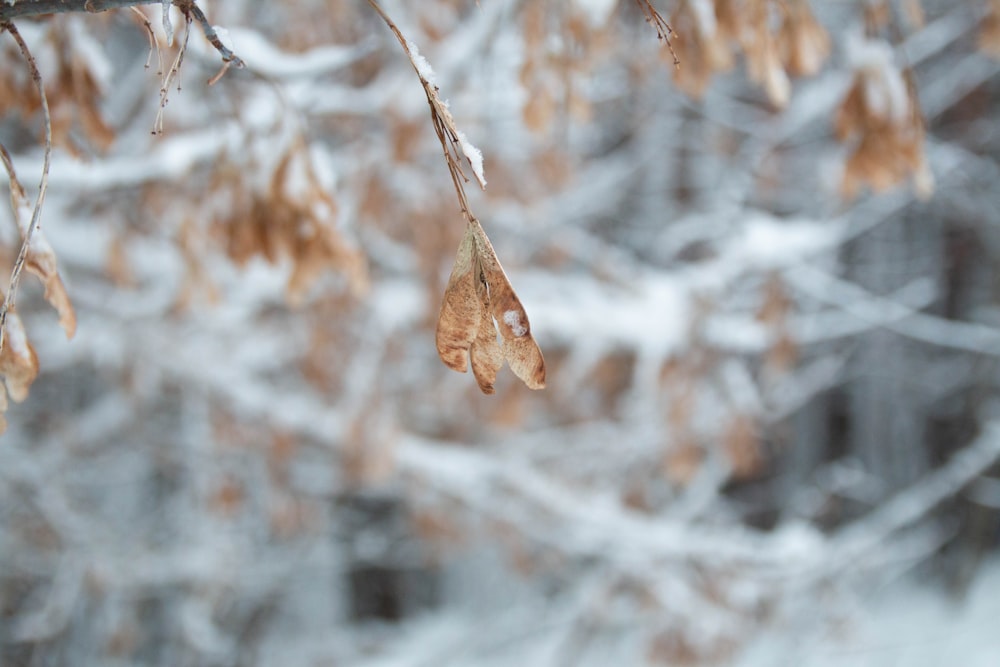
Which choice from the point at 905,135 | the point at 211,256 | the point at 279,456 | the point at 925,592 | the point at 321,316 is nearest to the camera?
the point at 905,135

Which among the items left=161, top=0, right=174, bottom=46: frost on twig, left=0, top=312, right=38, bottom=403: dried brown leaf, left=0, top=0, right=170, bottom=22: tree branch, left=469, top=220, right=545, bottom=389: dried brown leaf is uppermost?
left=161, top=0, right=174, bottom=46: frost on twig

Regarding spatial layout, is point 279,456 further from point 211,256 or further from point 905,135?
point 905,135

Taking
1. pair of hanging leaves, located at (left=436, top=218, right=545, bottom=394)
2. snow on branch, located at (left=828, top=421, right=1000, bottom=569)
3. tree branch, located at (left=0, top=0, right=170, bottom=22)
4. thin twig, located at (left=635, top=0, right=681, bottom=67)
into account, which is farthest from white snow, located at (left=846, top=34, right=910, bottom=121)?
snow on branch, located at (left=828, top=421, right=1000, bottom=569)

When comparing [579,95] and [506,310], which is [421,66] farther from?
[579,95]

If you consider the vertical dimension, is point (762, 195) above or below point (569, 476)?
above

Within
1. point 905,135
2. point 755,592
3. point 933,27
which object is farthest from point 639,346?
point 933,27

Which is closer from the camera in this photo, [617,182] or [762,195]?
[762,195]

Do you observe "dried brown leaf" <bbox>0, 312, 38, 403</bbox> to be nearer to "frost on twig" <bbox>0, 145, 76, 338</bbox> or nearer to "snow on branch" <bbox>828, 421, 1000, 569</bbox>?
"frost on twig" <bbox>0, 145, 76, 338</bbox>

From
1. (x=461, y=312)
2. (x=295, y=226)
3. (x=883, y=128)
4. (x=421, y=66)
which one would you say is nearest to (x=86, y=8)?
(x=421, y=66)
